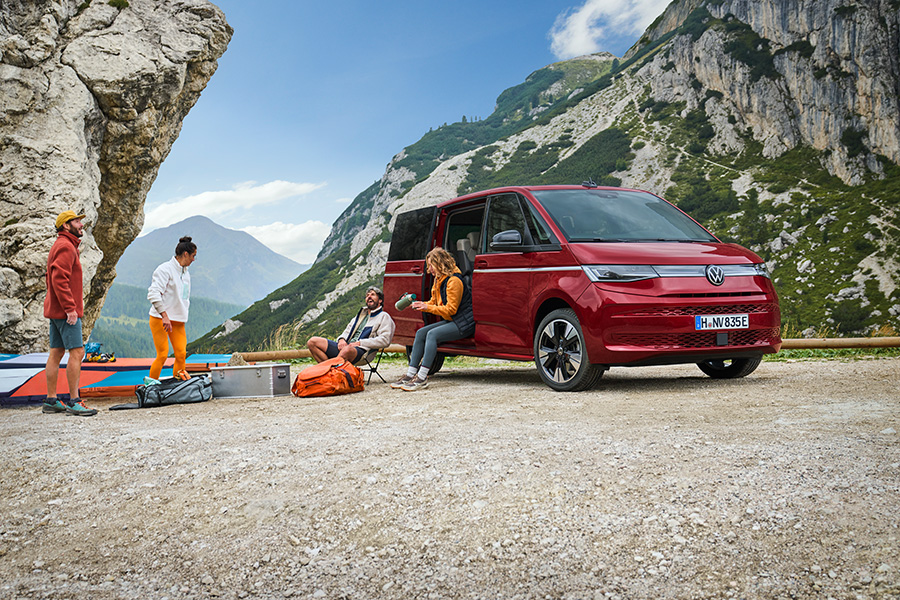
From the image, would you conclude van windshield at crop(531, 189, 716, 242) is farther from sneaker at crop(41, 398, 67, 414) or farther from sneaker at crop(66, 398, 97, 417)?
sneaker at crop(41, 398, 67, 414)

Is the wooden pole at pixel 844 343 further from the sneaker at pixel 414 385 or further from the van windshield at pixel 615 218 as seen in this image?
the sneaker at pixel 414 385

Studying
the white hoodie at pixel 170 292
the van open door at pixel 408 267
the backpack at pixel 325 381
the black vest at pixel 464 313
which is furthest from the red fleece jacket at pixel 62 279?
the van open door at pixel 408 267

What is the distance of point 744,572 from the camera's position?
222cm

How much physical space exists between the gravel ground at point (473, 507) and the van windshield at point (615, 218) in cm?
219

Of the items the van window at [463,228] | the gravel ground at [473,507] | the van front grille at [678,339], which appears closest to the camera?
the gravel ground at [473,507]

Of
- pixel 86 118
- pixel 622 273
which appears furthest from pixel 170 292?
pixel 86 118

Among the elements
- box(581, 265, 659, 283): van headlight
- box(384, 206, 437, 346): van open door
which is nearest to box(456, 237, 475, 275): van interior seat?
box(384, 206, 437, 346): van open door

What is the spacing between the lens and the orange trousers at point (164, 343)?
7.34m

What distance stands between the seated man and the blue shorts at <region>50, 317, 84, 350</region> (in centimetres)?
254

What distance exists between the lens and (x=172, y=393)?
6.82 meters

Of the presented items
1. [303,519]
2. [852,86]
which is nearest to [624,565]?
[303,519]

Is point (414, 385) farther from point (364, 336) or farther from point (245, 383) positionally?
point (245, 383)

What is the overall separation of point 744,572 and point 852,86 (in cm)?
10302

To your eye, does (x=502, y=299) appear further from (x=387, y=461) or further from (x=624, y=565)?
(x=624, y=565)
